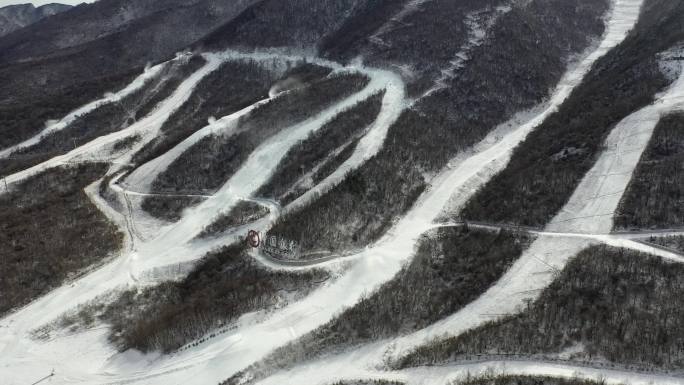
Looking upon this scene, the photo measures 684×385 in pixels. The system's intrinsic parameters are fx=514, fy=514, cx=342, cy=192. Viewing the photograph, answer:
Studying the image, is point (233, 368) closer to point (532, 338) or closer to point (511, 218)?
point (532, 338)

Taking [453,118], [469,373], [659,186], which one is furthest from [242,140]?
[659,186]

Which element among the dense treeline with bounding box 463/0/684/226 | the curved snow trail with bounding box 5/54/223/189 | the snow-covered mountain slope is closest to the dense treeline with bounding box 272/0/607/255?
the snow-covered mountain slope

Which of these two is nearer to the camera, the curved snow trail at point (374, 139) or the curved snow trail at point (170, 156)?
the curved snow trail at point (374, 139)

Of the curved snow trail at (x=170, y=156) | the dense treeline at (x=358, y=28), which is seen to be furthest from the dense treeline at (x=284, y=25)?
the curved snow trail at (x=170, y=156)

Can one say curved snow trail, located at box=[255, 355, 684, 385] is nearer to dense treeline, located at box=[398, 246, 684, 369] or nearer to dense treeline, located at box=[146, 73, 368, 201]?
dense treeline, located at box=[398, 246, 684, 369]

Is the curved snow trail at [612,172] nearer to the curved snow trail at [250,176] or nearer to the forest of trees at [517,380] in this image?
the forest of trees at [517,380]

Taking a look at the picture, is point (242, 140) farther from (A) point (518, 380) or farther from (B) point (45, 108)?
(A) point (518, 380)
